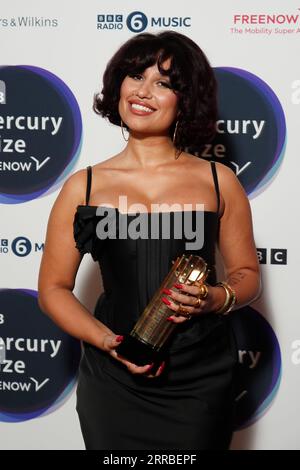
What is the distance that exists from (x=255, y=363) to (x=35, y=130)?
3.50 ft

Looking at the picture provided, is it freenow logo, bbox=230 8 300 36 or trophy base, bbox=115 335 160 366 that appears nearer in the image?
trophy base, bbox=115 335 160 366

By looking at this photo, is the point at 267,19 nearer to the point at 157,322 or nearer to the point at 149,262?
the point at 149,262

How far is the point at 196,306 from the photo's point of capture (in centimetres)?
133

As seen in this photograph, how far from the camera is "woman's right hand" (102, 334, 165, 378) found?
136 centimetres

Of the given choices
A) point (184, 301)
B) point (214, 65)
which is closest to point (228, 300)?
point (184, 301)

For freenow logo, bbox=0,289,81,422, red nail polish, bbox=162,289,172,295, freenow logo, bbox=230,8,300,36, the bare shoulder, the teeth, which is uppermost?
freenow logo, bbox=230,8,300,36

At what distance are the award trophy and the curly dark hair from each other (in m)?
0.39

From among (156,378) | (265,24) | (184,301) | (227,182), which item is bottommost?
(156,378)

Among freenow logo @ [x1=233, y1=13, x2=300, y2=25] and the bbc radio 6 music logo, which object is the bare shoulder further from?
the bbc radio 6 music logo

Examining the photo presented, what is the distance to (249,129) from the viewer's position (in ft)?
6.74

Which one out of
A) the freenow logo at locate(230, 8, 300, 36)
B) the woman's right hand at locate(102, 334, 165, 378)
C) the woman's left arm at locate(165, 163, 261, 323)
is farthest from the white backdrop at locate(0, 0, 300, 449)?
the woman's right hand at locate(102, 334, 165, 378)

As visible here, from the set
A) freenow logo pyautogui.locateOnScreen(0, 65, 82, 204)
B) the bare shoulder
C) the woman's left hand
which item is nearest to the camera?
the woman's left hand
